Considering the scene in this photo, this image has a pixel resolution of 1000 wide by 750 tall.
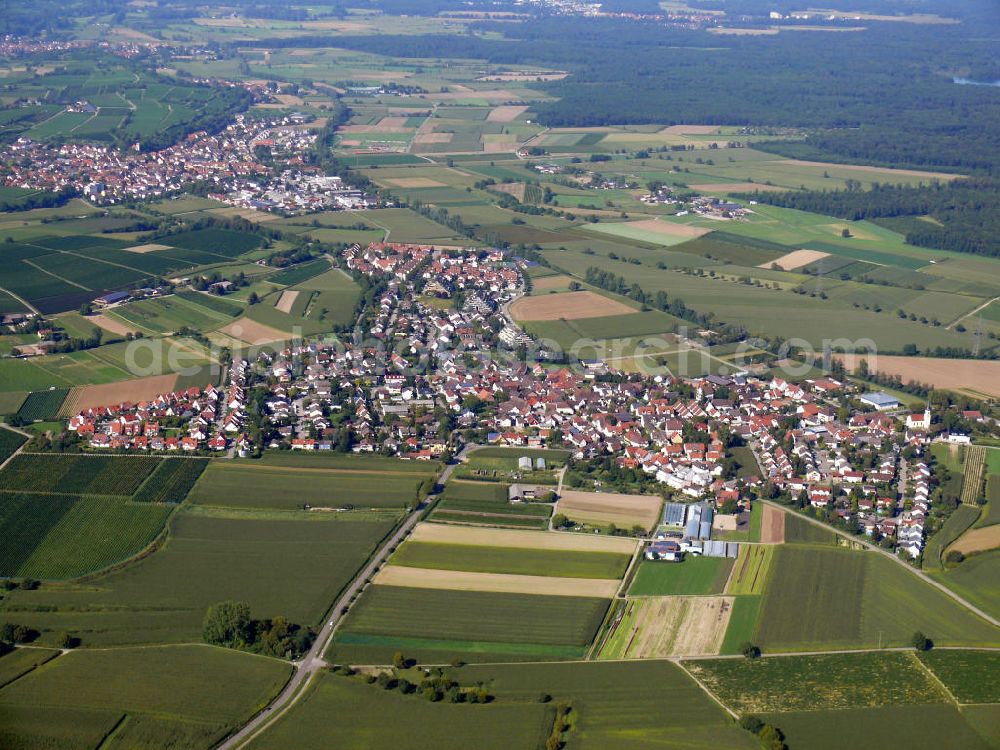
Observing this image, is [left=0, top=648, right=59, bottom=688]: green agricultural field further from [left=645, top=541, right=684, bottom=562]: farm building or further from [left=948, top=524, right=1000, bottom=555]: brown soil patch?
[left=948, top=524, right=1000, bottom=555]: brown soil patch

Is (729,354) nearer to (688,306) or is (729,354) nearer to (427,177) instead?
(688,306)

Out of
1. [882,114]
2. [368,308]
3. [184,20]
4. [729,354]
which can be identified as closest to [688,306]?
[729,354]

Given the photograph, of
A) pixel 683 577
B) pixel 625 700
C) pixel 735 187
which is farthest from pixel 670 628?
pixel 735 187

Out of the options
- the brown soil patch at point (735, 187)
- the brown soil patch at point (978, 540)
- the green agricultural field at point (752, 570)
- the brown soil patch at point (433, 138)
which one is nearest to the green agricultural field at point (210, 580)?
the green agricultural field at point (752, 570)

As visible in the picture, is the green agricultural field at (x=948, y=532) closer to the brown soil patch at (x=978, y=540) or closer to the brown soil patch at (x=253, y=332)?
the brown soil patch at (x=978, y=540)

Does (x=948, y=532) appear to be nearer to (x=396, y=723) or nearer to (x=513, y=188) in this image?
(x=396, y=723)

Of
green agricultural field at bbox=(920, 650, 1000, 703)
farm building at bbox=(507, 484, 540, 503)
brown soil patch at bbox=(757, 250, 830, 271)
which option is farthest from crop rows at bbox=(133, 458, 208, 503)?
brown soil patch at bbox=(757, 250, 830, 271)
